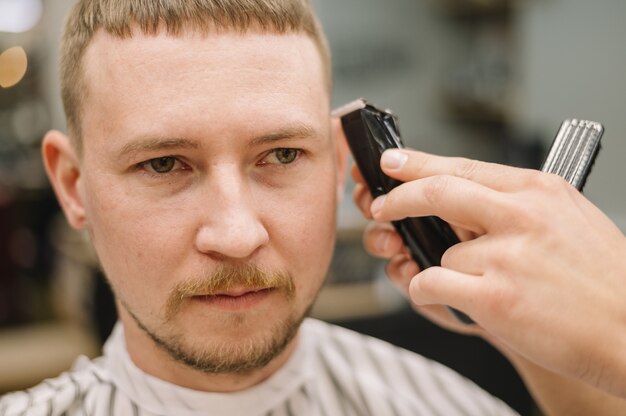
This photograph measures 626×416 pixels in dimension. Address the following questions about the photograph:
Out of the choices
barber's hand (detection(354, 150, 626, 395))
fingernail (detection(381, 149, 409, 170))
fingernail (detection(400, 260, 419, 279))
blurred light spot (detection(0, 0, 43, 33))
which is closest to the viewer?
barber's hand (detection(354, 150, 626, 395))

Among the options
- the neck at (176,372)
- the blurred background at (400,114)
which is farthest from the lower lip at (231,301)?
the blurred background at (400,114)

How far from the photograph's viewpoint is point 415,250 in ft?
4.14

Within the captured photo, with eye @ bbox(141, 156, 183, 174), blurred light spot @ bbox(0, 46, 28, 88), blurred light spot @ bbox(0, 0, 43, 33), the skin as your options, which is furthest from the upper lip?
blurred light spot @ bbox(0, 0, 43, 33)

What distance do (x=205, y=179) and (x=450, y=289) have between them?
0.48 metres

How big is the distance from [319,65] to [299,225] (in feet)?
1.18

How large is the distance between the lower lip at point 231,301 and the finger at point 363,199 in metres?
0.34

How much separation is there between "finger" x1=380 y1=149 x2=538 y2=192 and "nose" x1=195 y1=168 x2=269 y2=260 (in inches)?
10.9

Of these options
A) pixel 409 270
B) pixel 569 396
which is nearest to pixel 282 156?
pixel 409 270

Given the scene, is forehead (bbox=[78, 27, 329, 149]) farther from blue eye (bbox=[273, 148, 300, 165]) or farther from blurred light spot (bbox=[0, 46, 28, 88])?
blurred light spot (bbox=[0, 46, 28, 88])

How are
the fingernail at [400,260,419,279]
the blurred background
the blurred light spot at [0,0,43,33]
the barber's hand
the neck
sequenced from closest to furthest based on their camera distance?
the barber's hand < the neck < the fingernail at [400,260,419,279] < the blurred background < the blurred light spot at [0,0,43,33]

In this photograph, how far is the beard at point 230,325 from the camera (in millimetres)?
1127

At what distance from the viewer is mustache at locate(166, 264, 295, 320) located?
112cm

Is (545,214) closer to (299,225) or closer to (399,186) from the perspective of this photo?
(399,186)

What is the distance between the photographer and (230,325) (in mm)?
1167
